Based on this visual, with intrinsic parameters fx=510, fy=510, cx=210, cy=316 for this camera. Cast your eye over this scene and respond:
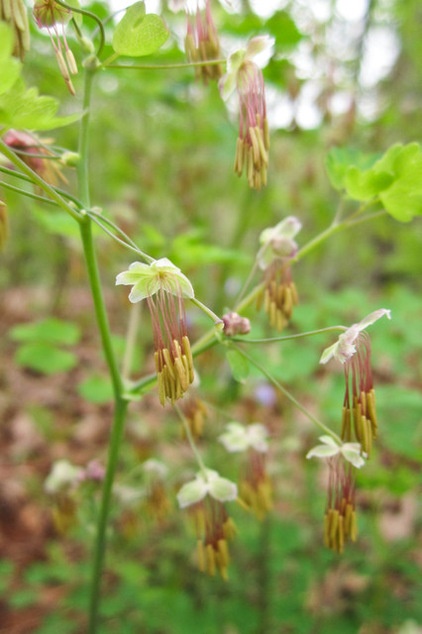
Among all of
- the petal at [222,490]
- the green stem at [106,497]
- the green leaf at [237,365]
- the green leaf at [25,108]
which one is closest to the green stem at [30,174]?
the green leaf at [25,108]

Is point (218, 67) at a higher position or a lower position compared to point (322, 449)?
higher

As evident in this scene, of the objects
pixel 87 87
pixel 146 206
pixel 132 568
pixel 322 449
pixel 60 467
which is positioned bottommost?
pixel 132 568

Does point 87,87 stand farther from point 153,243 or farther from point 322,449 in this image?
point 153,243

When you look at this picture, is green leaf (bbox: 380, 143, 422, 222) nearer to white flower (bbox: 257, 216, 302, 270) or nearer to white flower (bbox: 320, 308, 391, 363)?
white flower (bbox: 257, 216, 302, 270)

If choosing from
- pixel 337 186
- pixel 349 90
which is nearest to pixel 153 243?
pixel 337 186

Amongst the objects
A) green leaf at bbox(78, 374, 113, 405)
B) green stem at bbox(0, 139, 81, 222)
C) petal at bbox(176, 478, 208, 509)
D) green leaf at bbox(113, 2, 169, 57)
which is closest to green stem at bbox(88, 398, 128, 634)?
petal at bbox(176, 478, 208, 509)
